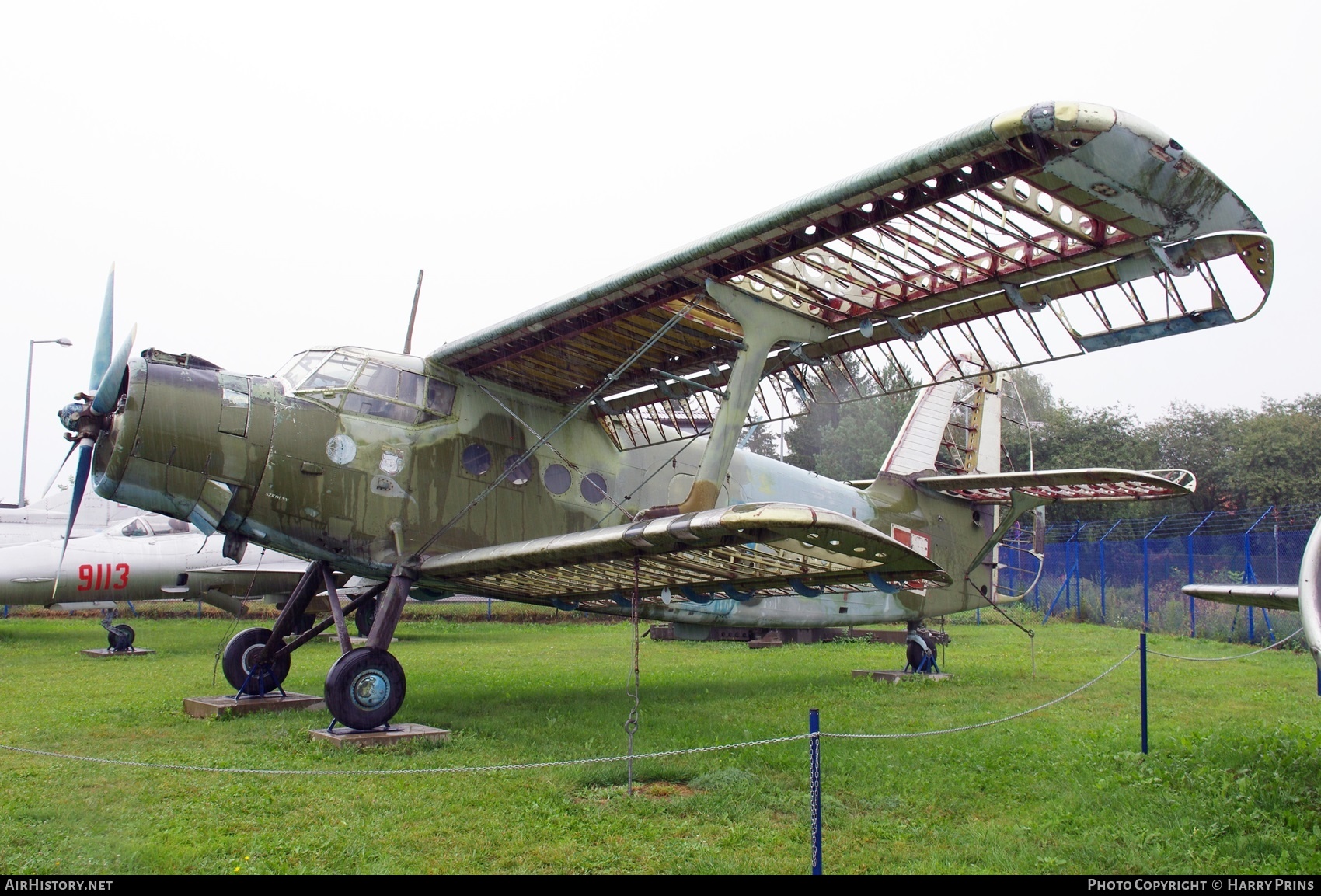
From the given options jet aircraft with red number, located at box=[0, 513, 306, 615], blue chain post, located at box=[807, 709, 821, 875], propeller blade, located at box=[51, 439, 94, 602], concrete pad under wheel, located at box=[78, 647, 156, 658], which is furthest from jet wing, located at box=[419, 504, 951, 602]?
jet aircraft with red number, located at box=[0, 513, 306, 615]

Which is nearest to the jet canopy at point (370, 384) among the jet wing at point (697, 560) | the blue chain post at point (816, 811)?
the jet wing at point (697, 560)

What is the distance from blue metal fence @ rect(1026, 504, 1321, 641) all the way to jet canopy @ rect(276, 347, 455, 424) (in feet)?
56.6

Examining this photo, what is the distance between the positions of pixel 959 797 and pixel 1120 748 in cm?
222

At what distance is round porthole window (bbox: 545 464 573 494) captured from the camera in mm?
10531

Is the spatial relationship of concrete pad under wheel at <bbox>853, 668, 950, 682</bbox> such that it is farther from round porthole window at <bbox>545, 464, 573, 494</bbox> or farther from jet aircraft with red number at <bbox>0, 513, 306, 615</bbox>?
jet aircraft with red number at <bbox>0, 513, 306, 615</bbox>

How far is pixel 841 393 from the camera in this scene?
34.3 ft

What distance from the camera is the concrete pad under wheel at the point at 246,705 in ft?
31.4

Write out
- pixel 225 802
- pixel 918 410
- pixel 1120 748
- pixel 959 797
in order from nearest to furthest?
pixel 225 802 < pixel 959 797 < pixel 1120 748 < pixel 918 410

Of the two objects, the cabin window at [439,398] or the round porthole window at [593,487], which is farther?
the round porthole window at [593,487]

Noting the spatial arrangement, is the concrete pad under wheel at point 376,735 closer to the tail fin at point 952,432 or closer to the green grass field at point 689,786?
the green grass field at point 689,786

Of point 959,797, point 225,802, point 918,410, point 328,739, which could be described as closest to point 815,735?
point 959,797

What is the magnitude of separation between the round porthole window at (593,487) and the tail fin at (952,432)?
5.04 m

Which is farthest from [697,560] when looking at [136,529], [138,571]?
[136,529]
